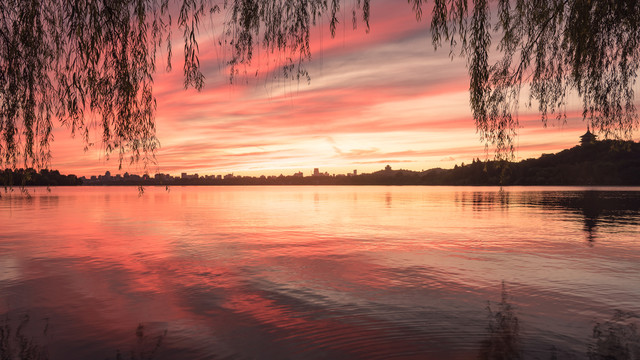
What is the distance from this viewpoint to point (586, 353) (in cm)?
703

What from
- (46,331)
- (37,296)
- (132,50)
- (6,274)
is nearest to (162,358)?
(46,331)

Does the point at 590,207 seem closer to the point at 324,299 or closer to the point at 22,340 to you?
the point at 324,299

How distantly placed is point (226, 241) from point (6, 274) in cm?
979

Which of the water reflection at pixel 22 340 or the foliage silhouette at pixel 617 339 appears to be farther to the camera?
the water reflection at pixel 22 340

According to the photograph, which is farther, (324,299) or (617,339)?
(324,299)

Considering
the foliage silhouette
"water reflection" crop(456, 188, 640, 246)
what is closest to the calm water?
the foliage silhouette

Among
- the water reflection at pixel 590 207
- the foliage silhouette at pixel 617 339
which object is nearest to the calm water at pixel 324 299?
the foliage silhouette at pixel 617 339

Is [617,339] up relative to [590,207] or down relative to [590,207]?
up

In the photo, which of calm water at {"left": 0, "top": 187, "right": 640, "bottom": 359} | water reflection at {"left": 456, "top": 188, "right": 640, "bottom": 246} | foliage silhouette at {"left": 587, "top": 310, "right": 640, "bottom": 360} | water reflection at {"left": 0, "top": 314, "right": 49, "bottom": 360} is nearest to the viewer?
foliage silhouette at {"left": 587, "top": 310, "right": 640, "bottom": 360}

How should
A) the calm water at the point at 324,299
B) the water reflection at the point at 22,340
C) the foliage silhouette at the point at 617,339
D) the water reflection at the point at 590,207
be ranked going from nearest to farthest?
1. the foliage silhouette at the point at 617,339
2. the water reflection at the point at 22,340
3. the calm water at the point at 324,299
4. the water reflection at the point at 590,207

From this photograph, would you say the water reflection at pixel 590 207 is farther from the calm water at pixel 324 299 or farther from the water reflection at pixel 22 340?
the water reflection at pixel 22 340

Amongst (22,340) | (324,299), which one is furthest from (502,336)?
(22,340)

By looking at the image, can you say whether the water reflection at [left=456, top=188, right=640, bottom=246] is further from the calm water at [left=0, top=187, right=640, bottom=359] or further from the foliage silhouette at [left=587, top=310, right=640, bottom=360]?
the foliage silhouette at [left=587, top=310, right=640, bottom=360]

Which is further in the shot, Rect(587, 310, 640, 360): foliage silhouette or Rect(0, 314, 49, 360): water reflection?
Rect(0, 314, 49, 360): water reflection
